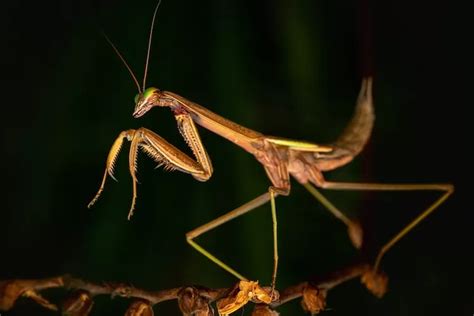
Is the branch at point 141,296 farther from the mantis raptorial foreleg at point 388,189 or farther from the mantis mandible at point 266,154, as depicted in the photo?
the mantis raptorial foreleg at point 388,189

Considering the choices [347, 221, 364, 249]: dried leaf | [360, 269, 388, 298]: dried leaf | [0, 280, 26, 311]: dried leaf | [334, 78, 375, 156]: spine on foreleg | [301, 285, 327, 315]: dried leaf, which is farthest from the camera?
[334, 78, 375, 156]: spine on foreleg

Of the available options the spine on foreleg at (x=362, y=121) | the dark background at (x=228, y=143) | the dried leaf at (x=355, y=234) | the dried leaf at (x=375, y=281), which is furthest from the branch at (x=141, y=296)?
the spine on foreleg at (x=362, y=121)

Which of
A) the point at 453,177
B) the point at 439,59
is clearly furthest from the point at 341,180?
the point at 439,59

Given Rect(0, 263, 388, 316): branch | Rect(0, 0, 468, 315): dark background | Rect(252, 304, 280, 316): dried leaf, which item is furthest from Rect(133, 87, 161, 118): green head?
Rect(252, 304, 280, 316): dried leaf

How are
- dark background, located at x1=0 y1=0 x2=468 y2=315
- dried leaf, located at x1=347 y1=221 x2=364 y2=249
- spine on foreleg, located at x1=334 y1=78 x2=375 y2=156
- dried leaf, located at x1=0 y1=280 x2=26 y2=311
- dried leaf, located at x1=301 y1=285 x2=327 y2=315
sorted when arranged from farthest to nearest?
spine on foreleg, located at x1=334 y1=78 x2=375 y2=156 → dried leaf, located at x1=347 y1=221 x2=364 y2=249 → dark background, located at x1=0 y1=0 x2=468 y2=315 → dried leaf, located at x1=301 y1=285 x2=327 y2=315 → dried leaf, located at x1=0 y1=280 x2=26 y2=311

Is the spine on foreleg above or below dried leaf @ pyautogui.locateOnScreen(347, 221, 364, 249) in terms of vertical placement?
above

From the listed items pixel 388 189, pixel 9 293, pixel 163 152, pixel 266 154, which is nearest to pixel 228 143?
pixel 266 154

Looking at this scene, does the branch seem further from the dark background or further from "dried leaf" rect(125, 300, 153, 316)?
the dark background
